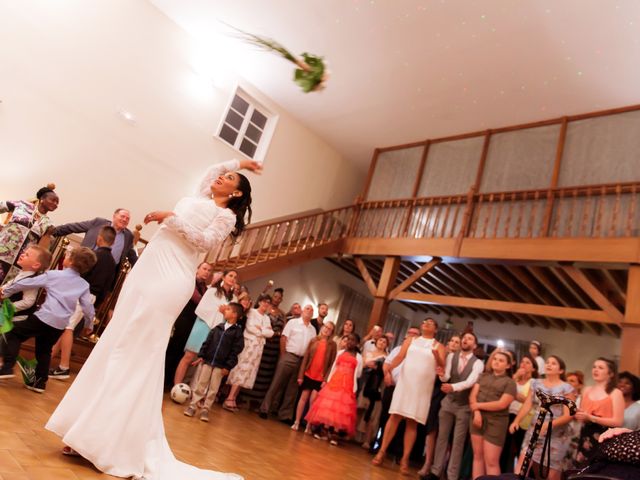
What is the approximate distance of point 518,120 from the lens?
9.12m

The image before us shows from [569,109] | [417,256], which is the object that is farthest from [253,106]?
[569,109]

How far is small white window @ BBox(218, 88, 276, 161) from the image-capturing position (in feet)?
32.1

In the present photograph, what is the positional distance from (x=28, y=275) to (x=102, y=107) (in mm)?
5150

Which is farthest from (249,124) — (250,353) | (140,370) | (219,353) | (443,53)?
(140,370)

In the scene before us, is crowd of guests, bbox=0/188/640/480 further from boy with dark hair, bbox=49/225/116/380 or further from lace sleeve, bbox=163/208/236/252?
lace sleeve, bbox=163/208/236/252

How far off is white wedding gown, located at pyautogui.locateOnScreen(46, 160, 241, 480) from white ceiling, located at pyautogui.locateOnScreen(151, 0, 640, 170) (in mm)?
6205

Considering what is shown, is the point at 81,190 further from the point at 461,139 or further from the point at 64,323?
the point at 461,139

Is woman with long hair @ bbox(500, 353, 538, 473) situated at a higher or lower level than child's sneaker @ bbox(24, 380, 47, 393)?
higher

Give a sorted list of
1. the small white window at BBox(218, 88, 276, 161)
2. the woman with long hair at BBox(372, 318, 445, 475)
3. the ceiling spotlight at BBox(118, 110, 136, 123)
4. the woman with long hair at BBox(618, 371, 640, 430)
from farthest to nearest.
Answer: the small white window at BBox(218, 88, 276, 161) < the ceiling spotlight at BBox(118, 110, 136, 123) < the woman with long hair at BBox(372, 318, 445, 475) < the woman with long hair at BBox(618, 371, 640, 430)

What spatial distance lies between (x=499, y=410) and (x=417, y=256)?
473cm

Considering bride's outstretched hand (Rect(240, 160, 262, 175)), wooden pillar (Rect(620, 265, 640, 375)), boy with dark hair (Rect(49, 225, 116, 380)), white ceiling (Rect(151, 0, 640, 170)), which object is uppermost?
white ceiling (Rect(151, 0, 640, 170))

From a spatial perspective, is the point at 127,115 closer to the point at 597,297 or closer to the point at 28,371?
the point at 28,371

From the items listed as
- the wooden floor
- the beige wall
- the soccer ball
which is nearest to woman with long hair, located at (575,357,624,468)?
the wooden floor

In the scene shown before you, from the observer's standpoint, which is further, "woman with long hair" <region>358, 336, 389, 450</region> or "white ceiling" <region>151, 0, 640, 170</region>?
"white ceiling" <region>151, 0, 640, 170</region>
